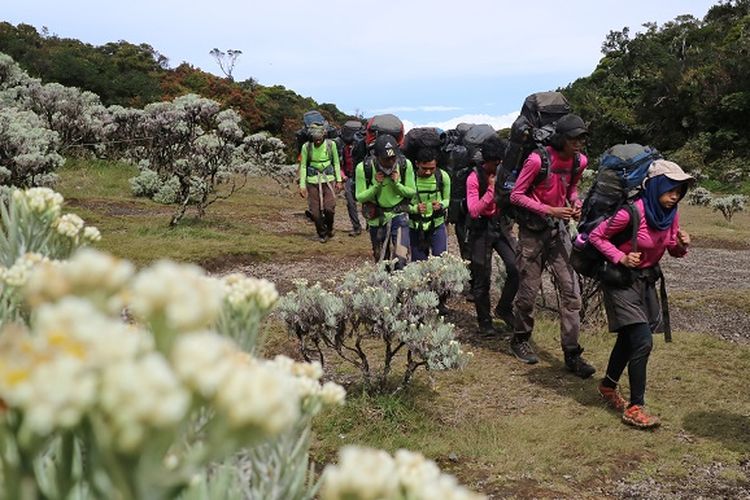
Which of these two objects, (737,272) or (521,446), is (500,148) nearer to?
(521,446)

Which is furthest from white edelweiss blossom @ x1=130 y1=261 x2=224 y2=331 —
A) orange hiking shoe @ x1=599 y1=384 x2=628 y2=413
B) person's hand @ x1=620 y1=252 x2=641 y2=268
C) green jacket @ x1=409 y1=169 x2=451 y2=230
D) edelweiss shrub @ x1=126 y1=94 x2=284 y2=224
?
edelweiss shrub @ x1=126 y1=94 x2=284 y2=224

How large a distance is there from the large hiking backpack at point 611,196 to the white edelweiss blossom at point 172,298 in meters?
4.95

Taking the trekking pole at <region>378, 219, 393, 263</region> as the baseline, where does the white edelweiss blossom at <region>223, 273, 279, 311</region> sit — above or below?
above

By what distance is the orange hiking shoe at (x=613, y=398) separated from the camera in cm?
568

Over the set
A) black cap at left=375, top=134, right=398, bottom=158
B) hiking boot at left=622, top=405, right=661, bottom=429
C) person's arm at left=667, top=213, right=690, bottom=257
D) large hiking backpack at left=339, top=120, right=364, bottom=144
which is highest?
large hiking backpack at left=339, top=120, right=364, bottom=144

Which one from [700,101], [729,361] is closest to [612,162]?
[729,361]

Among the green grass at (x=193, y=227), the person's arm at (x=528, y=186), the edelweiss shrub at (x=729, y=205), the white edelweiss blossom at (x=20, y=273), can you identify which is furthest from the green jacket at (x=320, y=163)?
the edelweiss shrub at (x=729, y=205)

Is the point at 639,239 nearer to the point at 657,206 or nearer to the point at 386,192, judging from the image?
the point at 657,206

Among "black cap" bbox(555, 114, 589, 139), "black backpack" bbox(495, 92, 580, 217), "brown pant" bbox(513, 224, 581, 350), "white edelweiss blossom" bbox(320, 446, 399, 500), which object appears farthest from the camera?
"brown pant" bbox(513, 224, 581, 350)

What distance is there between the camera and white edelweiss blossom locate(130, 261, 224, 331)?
683mm

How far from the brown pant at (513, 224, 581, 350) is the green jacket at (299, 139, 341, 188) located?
6.63m

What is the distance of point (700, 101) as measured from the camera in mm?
38688

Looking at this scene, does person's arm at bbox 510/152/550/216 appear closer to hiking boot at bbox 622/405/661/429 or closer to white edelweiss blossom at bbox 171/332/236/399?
hiking boot at bbox 622/405/661/429

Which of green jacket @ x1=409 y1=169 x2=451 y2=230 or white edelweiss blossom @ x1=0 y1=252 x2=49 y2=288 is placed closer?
white edelweiss blossom @ x1=0 y1=252 x2=49 y2=288
